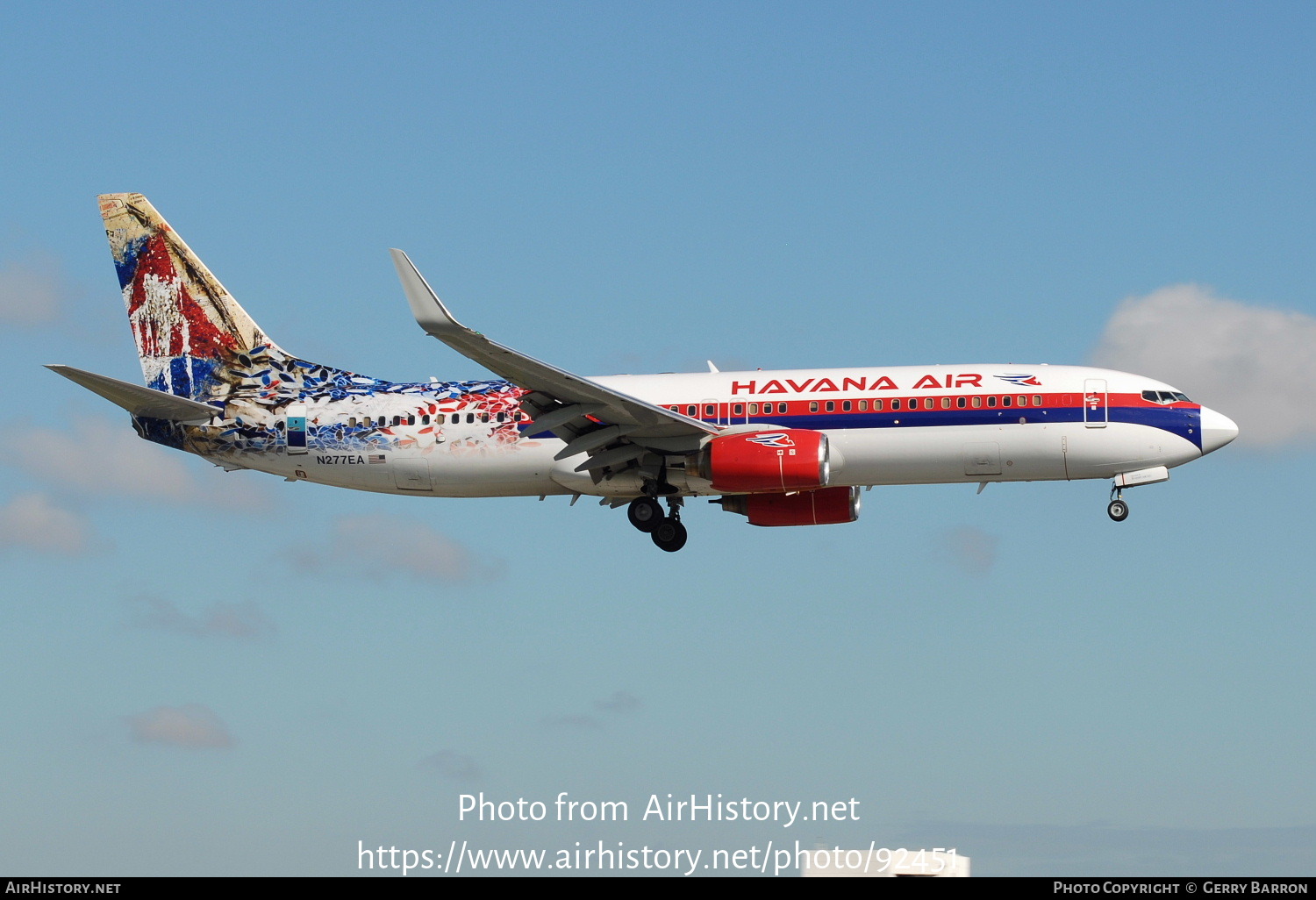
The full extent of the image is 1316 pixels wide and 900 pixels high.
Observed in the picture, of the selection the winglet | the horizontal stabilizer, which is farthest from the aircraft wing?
the horizontal stabilizer

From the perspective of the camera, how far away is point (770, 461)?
4206cm

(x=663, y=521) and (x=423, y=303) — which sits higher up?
(x=423, y=303)

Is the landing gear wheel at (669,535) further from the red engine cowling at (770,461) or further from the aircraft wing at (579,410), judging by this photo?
the red engine cowling at (770,461)

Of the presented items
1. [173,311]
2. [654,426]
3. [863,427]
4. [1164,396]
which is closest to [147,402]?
[173,311]

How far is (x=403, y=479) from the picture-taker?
46.0 meters

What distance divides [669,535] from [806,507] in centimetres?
393

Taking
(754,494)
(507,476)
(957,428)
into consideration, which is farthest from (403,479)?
(957,428)

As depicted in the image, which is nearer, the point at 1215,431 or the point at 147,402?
the point at 1215,431

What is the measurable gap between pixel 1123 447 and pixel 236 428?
2407 centimetres

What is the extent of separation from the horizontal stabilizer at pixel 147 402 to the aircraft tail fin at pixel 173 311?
5.35 feet

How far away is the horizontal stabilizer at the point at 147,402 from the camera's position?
4409 cm

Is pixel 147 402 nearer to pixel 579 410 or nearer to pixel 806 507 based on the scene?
pixel 579 410

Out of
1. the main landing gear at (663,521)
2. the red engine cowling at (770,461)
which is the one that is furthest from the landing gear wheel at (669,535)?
the red engine cowling at (770,461)

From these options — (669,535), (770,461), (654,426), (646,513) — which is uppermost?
(654,426)
